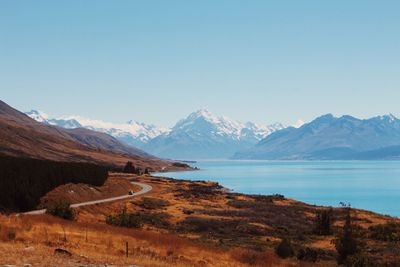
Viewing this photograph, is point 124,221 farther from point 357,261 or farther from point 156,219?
point 357,261

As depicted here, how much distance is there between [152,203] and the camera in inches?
2712

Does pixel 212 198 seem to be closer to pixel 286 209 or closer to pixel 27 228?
pixel 286 209

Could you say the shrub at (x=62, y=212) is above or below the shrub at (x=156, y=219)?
above

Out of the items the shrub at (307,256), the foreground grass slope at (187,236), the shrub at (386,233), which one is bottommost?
the shrub at (307,256)

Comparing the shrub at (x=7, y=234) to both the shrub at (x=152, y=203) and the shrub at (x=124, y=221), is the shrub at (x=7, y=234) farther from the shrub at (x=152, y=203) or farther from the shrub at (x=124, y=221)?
the shrub at (x=152, y=203)

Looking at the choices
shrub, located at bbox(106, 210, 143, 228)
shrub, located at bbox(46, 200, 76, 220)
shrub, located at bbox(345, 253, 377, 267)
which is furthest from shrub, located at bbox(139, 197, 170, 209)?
shrub, located at bbox(345, 253, 377, 267)

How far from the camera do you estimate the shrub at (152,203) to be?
6632 cm

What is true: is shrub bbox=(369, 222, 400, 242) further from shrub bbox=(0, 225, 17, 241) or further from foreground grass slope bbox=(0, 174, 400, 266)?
shrub bbox=(0, 225, 17, 241)

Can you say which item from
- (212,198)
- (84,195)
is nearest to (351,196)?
(212,198)

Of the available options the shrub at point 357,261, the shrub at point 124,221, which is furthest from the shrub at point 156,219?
the shrub at point 357,261

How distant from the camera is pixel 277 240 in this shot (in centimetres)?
4666

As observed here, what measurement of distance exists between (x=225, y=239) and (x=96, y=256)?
23.2 m

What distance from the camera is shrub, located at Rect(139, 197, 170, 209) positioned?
66.3m

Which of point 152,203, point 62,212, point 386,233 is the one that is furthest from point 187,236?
point 152,203
